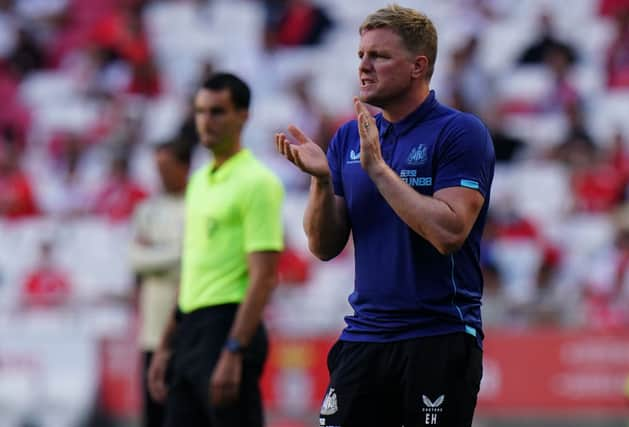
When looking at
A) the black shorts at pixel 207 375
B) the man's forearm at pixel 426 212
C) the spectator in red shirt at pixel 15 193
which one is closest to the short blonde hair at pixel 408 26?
the man's forearm at pixel 426 212

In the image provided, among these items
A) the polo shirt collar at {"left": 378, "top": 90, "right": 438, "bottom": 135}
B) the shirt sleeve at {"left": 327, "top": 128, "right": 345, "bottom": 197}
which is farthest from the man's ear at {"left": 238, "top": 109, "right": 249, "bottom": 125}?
the polo shirt collar at {"left": 378, "top": 90, "right": 438, "bottom": 135}

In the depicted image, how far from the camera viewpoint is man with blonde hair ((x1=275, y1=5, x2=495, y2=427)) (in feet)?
14.4

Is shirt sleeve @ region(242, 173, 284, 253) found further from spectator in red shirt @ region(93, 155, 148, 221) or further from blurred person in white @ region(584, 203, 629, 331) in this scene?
spectator in red shirt @ region(93, 155, 148, 221)

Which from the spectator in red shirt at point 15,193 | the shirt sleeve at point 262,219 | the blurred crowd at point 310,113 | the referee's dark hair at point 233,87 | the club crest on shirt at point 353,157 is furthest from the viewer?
the spectator in red shirt at point 15,193

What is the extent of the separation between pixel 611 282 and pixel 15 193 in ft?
22.9

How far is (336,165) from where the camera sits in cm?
482

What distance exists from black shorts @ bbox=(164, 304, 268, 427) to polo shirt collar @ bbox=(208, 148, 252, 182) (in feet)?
2.13

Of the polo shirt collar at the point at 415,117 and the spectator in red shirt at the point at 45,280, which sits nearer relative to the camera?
the polo shirt collar at the point at 415,117

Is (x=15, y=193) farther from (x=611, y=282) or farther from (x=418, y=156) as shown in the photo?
(x=418, y=156)

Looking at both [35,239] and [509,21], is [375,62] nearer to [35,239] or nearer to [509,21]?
[35,239]

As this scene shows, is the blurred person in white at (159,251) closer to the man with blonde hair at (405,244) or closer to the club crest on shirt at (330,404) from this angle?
the club crest on shirt at (330,404)

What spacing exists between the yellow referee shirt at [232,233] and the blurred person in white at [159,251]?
105 centimetres

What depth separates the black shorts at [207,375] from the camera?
6.18 meters

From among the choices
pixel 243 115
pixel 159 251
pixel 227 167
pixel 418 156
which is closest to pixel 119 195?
pixel 159 251
